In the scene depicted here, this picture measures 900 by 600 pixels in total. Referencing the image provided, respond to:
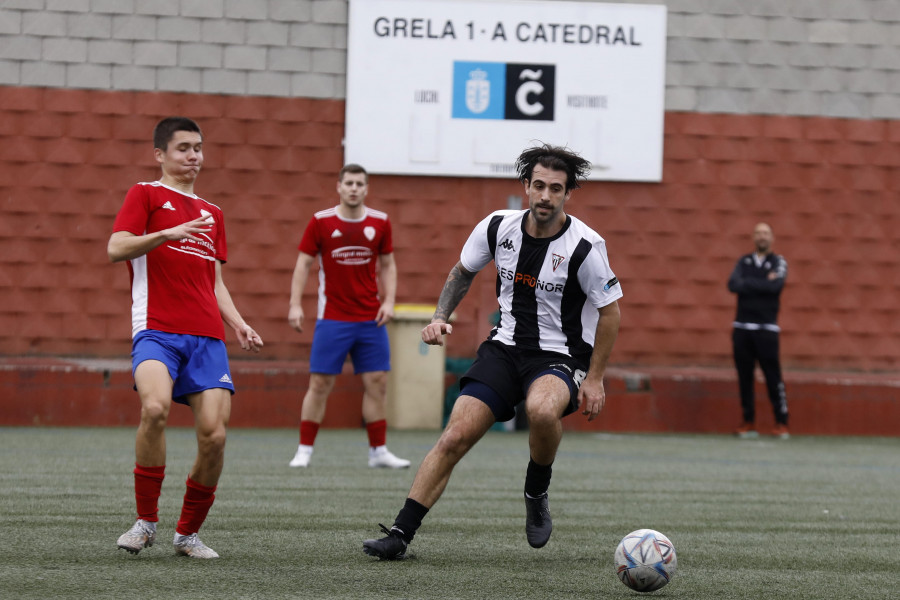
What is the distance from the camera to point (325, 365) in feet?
32.9

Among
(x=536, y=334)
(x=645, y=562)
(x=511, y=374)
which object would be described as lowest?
(x=645, y=562)

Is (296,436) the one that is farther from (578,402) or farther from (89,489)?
(578,402)

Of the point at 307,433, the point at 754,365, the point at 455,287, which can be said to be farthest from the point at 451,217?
the point at 455,287

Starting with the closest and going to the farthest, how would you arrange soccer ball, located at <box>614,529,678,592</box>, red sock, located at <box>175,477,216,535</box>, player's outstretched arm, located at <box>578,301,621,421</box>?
soccer ball, located at <box>614,529,678,592</box>
red sock, located at <box>175,477,216,535</box>
player's outstretched arm, located at <box>578,301,621,421</box>

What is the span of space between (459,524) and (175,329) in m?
2.28

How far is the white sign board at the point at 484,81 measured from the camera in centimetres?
1500

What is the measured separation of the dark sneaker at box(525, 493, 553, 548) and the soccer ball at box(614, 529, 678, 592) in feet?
2.58

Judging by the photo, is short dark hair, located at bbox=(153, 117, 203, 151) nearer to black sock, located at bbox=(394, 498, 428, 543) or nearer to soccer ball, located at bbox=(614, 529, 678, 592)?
black sock, located at bbox=(394, 498, 428, 543)

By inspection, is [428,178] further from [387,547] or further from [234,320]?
[387,547]

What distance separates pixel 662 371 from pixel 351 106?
4969 mm

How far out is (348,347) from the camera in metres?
10.2

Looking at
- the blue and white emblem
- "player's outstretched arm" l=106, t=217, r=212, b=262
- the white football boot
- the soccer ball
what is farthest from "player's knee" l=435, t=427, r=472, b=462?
the blue and white emblem

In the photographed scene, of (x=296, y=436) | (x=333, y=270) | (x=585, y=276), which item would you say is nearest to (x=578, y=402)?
(x=585, y=276)

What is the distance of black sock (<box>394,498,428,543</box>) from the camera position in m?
5.71
